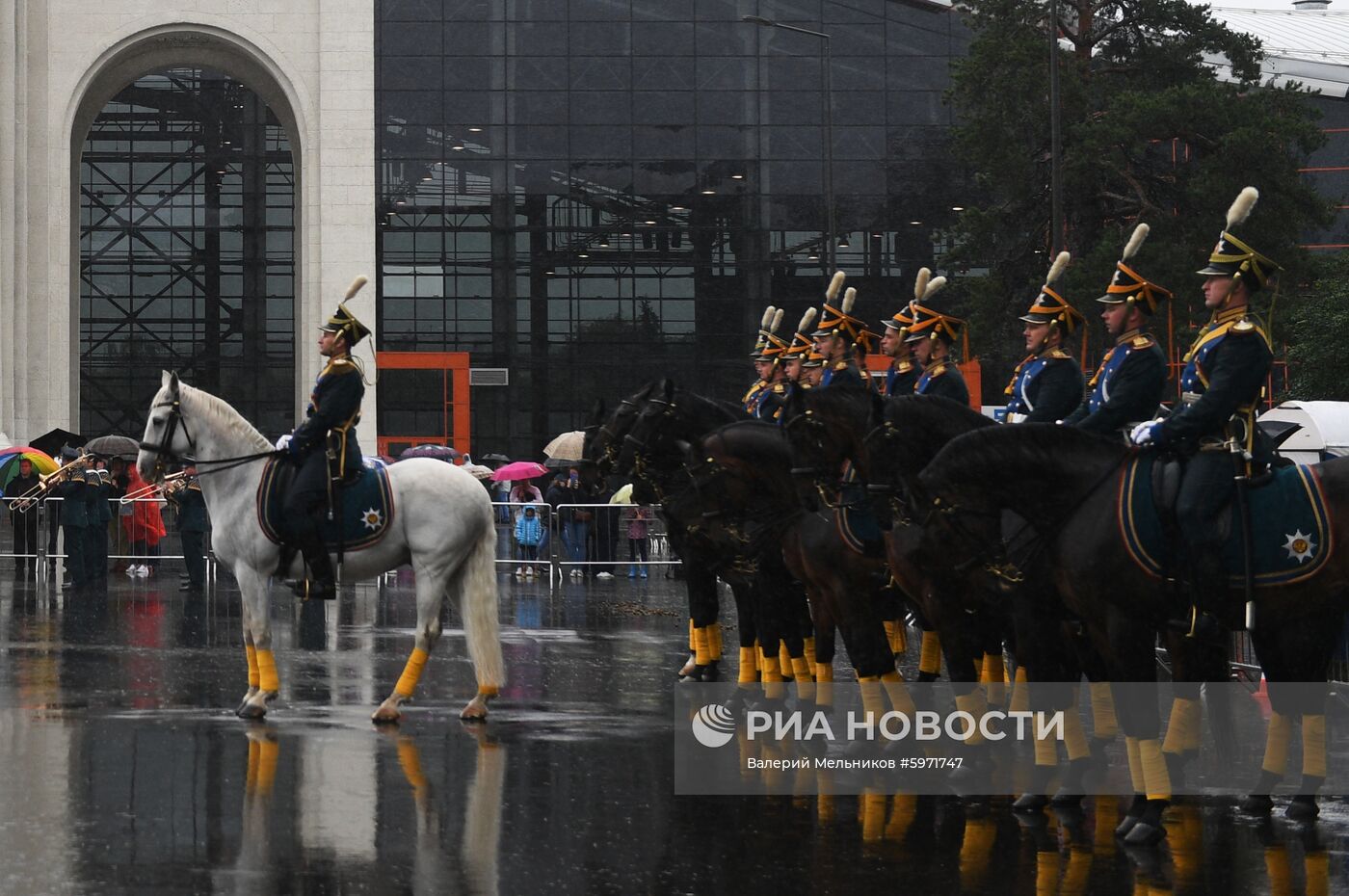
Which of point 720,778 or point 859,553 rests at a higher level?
point 859,553

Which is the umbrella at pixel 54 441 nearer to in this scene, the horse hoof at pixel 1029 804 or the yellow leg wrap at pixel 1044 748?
the yellow leg wrap at pixel 1044 748

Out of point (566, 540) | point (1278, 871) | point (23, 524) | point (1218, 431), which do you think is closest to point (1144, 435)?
point (1218, 431)

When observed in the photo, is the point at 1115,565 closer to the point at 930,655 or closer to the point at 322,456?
the point at 930,655

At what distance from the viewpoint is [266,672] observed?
1343cm

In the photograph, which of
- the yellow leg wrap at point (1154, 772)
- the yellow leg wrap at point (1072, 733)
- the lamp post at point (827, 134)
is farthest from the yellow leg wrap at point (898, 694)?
the lamp post at point (827, 134)

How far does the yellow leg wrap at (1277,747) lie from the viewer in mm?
9719

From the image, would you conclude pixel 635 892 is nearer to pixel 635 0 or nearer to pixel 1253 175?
pixel 1253 175

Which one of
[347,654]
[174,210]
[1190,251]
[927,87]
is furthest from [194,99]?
[347,654]

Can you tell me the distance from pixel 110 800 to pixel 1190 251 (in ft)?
111

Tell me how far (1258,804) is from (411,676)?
19.5ft

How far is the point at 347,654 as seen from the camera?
18141mm

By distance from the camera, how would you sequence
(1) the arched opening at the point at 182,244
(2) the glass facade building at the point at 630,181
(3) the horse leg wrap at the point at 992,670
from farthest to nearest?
1. (1) the arched opening at the point at 182,244
2. (2) the glass facade building at the point at 630,181
3. (3) the horse leg wrap at the point at 992,670

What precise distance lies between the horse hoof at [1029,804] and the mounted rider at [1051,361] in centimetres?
216

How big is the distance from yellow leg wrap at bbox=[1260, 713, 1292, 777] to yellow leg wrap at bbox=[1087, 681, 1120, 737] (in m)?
0.86
